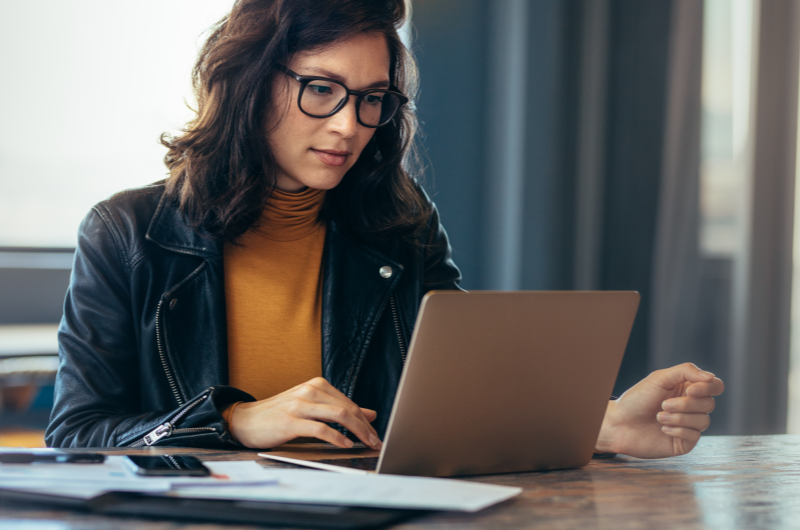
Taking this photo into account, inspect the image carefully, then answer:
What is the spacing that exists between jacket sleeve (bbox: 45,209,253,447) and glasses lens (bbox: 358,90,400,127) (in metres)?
0.50

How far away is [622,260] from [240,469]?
220cm

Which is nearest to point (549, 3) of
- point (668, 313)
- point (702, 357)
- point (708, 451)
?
point (668, 313)

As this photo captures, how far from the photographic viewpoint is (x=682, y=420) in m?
0.92

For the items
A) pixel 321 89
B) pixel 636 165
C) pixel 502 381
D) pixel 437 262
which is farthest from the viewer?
pixel 636 165

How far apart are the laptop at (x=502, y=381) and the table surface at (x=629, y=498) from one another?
4 cm

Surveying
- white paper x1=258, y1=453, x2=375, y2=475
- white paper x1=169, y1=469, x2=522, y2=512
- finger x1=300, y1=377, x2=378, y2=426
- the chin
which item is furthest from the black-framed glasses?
white paper x1=169, y1=469, x2=522, y2=512

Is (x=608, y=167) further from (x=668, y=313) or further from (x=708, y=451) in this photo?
(x=708, y=451)

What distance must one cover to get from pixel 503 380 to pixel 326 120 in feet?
2.35

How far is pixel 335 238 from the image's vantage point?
1.47 meters

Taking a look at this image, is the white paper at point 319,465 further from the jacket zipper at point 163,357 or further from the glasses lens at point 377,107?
the glasses lens at point 377,107

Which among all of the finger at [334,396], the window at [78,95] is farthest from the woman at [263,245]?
the window at [78,95]

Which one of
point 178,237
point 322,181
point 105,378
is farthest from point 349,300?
point 105,378

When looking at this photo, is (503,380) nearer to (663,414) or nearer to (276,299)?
(663,414)

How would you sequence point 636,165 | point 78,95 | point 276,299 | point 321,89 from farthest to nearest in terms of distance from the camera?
point 78,95 → point 636,165 → point 276,299 → point 321,89
